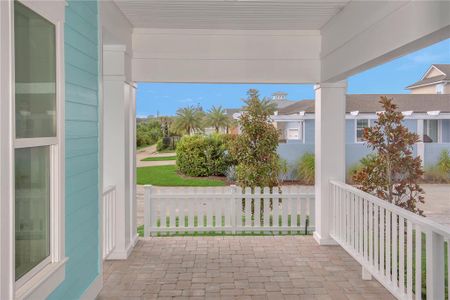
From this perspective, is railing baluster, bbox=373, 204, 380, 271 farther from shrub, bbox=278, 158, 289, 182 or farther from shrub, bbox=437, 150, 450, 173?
Result: shrub, bbox=437, 150, 450, 173

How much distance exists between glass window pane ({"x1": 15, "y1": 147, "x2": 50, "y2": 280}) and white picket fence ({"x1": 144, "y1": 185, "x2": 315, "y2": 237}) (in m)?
3.78

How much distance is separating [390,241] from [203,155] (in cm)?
712

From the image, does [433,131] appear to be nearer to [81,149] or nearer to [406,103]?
[406,103]

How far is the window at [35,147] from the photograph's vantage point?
6.89 feet

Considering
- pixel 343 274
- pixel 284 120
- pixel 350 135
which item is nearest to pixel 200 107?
pixel 284 120

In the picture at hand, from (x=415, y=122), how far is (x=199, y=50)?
412 inches

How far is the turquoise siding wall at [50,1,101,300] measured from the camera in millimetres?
2979

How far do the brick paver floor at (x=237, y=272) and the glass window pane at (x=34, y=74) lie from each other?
6.90 feet

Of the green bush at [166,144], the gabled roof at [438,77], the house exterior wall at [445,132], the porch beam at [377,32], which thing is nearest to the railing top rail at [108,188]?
the porch beam at [377,32]

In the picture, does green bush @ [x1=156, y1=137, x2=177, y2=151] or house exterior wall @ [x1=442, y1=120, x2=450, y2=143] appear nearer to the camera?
house exterior wall @ [x1=442, y1=120, x2=450, y2=143]

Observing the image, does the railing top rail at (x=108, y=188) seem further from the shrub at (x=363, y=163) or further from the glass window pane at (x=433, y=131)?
the glass window pane at (x=433, y=131)

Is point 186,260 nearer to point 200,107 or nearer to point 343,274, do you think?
point 343,274

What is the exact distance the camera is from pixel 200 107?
1455 centimetres

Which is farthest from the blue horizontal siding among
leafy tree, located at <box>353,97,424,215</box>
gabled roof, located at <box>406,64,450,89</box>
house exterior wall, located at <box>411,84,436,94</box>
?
house exterior wall, located at <box>411,84,436,94</box>
